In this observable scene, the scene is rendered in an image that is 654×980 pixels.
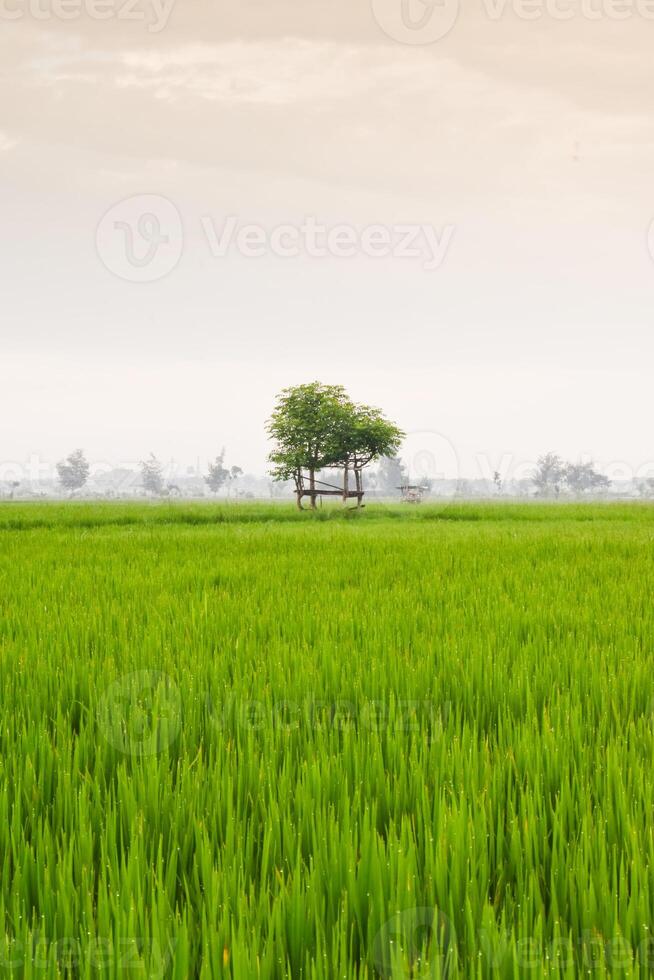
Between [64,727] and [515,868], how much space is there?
1.32 meters

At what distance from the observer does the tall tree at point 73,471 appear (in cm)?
12338

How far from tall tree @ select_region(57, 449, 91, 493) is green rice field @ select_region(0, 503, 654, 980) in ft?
430

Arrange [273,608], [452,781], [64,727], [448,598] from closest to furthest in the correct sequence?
[452,781], [64,727], [273,608], [448,598]

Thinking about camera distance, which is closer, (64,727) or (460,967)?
(460,967)

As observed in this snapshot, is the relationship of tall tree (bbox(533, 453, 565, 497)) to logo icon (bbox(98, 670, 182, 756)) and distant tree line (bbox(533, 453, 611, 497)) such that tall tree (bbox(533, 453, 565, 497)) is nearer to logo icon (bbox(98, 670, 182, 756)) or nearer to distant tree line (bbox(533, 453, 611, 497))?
distant tree line (bbox(533, 453, 611, 497))

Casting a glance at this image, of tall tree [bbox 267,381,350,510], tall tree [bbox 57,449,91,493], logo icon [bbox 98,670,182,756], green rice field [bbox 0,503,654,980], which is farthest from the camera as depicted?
tall tree [bbox 57,449,91,493]

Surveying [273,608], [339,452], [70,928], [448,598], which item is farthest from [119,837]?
[339,452]

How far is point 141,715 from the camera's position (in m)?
1.83

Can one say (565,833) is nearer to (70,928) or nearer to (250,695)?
(70,928)

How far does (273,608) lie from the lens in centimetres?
363

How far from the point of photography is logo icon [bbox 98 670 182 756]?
5.70ft

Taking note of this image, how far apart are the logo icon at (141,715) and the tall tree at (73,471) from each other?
132016 millimetres

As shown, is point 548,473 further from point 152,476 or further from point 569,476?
point 152,476

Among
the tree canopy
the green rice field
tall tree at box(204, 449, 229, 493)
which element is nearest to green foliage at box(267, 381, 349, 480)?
the tree canopy
